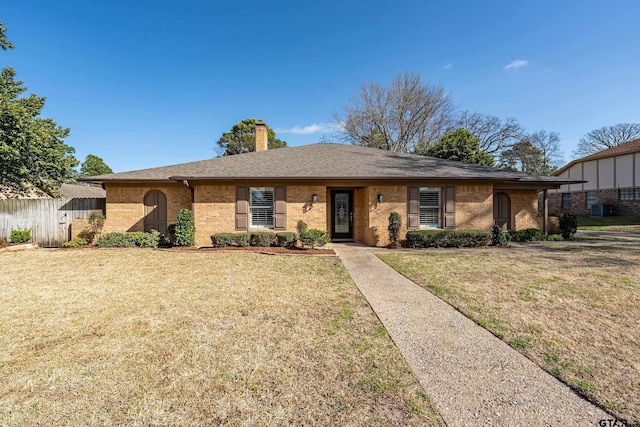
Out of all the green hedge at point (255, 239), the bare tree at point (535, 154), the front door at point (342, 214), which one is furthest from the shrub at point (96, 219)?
the bare tree at point (535, 154)

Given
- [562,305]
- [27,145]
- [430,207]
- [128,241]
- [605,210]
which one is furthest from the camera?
[605,210]

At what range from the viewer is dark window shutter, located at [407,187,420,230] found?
35.1 ft

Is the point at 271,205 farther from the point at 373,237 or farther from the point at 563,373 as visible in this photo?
the point at 563,373

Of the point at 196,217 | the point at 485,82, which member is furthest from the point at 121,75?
the point at 485,82

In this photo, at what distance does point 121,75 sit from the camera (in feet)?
45.2

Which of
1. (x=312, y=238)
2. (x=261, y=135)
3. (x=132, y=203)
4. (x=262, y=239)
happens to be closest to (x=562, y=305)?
(x=312, y=238)

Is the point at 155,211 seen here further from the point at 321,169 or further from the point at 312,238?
the point at 321,169

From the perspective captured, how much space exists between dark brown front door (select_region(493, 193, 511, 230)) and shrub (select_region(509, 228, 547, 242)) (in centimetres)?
71

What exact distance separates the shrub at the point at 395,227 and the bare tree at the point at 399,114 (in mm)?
17182

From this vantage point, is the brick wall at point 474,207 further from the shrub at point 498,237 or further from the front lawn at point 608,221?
the front lawn at point 608,221

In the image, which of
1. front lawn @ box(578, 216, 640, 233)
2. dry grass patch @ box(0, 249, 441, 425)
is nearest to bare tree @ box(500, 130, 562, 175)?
front lawn @ box(578, 216, 640, 233)

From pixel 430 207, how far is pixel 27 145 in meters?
18.3

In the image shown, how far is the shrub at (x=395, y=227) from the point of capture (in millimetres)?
10156

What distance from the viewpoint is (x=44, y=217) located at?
11.1 meters
